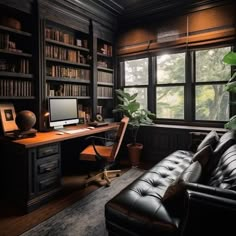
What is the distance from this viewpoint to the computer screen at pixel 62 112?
9.47ft

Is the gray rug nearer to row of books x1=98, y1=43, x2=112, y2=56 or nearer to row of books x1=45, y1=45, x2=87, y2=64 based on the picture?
row of books x1=45, y1=45, x2=87, y2=64

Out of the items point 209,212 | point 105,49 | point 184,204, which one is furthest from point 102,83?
point 209,212

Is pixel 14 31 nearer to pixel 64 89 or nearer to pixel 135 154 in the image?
pixel 64 89

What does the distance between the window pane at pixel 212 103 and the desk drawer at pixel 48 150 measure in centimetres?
245

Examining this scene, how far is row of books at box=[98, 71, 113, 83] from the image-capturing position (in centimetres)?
392

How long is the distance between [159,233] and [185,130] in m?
2.34

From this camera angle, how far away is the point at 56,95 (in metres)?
3.18

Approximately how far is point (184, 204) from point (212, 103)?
259 cm

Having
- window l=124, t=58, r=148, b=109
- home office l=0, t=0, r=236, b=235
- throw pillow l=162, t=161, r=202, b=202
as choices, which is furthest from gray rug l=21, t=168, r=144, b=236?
window l=124, t=58, r=148, b=109

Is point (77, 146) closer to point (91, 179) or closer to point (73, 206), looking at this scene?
point (91, 179)

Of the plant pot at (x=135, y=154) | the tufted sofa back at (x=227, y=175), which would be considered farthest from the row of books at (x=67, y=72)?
the tufted sofa back at (x=227, y=175)

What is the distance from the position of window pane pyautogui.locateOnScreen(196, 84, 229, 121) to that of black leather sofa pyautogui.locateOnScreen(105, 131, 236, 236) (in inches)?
56.6

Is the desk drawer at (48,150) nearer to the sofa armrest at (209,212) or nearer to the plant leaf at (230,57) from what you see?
the sofa armrest at (209,212)

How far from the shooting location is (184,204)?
1213 mm
